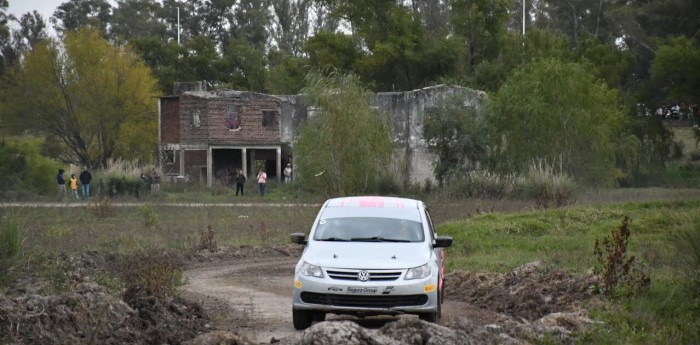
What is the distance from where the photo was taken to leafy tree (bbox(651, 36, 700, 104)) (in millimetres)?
71688

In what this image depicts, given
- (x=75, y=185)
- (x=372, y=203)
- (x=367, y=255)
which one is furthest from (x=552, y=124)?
(x=367, y=255)

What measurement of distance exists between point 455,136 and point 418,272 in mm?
43482

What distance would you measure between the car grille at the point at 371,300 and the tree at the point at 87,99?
6461 cm

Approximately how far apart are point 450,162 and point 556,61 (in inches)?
327

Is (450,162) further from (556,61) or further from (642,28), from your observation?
(642,28)

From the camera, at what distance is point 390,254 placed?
50.1ft

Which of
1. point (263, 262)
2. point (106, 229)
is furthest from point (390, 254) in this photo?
point (106, 229)

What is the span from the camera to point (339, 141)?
49156 mm

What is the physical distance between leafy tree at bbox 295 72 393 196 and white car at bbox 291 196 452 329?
32392 millimetres

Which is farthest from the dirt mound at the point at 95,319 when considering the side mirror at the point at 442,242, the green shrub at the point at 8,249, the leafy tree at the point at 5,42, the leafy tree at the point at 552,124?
the leafy tree at the point at 5,42

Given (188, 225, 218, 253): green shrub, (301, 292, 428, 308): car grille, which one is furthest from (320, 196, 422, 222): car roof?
(188, 225, 218, 253): green shrub

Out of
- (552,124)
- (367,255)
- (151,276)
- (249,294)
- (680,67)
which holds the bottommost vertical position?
(249,294)

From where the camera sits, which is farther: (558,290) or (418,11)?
(418,11)

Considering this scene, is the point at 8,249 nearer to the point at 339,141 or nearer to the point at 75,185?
the point at 339,141
